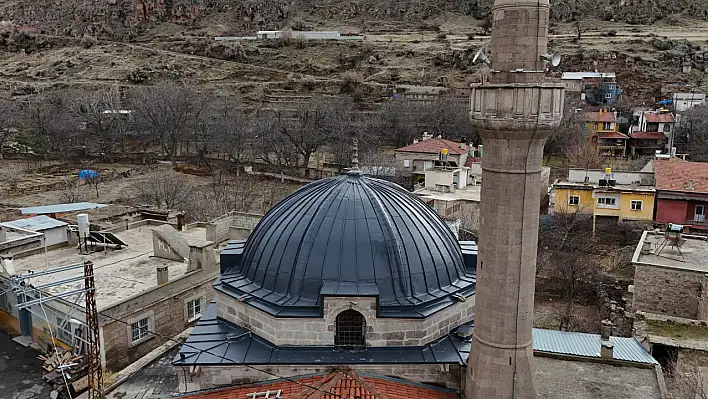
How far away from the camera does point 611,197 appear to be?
39.5 meters

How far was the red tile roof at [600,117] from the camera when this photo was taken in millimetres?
64875

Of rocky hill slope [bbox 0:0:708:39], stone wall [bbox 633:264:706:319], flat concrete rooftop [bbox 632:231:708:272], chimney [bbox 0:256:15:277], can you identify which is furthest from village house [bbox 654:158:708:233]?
rocky hill slope [bbox 0:0:708:39]

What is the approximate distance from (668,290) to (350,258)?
A: 18.2 metres

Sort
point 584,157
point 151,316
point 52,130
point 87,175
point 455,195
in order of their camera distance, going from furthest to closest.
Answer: point 52,130 → point 87,175 → point 584,157 → point 455,195 → point 151,316

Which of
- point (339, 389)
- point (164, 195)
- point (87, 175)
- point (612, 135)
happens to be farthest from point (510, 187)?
point (612, 135)

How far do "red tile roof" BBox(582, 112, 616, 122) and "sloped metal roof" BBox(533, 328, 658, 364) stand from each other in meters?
51.8

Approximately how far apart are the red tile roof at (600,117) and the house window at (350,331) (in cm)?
5885

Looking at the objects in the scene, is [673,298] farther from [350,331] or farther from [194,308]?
[194,308]

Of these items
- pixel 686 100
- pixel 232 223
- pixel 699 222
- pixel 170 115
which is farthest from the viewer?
pixel 686 100

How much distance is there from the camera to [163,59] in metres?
109

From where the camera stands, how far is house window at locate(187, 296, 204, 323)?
78.1ft

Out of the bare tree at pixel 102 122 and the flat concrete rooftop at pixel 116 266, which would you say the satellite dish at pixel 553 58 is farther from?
the bare tree at pixel 102 122

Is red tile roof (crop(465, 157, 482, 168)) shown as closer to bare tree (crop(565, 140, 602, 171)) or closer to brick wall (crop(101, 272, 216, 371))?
bare tree (crop(565, 140, 602, 171))

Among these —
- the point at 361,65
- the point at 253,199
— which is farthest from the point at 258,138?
the point at 361,65
